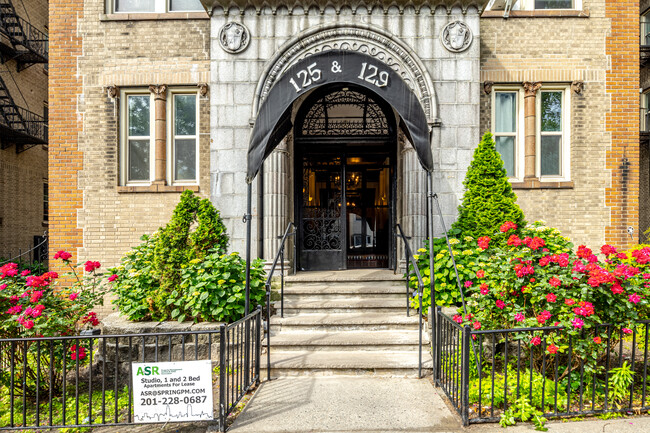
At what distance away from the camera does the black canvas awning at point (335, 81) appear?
499 centimetres

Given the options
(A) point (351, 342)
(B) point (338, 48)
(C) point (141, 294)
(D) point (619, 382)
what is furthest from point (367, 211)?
(D) point (619, 382)

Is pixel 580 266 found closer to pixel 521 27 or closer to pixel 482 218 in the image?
pixel 482 218

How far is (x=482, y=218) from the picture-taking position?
664 cm

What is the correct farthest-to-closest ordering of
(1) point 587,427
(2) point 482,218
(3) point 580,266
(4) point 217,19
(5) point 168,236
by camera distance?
1. (4) point 217,19
2. (2) point 482,218
3. (5) point 168,236
4. (3) point 580,266
5. (1) point 587,427

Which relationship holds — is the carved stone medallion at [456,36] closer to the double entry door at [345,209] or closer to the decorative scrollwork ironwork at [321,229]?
the double entry door at [345,209]

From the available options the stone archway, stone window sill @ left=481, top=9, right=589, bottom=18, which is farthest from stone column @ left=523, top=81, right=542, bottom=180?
the stone archway

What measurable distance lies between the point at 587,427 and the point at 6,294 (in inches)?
260

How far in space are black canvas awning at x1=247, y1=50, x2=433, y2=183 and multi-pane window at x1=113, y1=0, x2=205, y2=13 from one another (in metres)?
4.96

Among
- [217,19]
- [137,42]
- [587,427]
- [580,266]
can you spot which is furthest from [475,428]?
[137,42]

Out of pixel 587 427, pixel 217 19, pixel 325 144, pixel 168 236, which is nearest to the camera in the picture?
pixel 587 427

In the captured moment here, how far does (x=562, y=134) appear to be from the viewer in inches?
331

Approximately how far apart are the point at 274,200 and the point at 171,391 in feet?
13.7

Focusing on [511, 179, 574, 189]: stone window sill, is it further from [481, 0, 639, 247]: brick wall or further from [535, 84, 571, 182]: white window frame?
[535, 84, 571, 182]: white window frame

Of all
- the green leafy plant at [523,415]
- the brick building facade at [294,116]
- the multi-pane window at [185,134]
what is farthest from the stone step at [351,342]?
the multi-pane window at [185,134]
